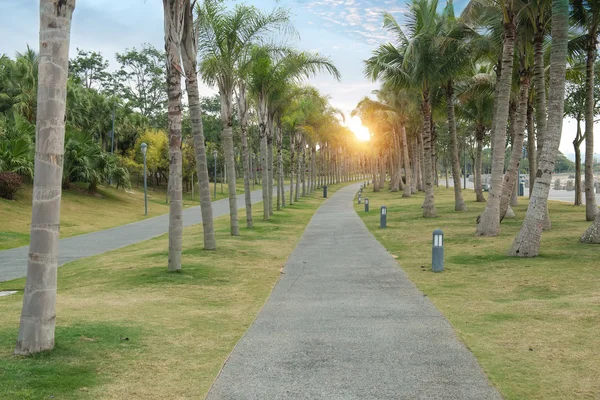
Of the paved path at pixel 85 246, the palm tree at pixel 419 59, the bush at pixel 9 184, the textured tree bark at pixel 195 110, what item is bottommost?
the paved path at pixel 85 246

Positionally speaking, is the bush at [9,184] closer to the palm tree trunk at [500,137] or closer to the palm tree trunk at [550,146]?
the palm tree trunk at [500,137]

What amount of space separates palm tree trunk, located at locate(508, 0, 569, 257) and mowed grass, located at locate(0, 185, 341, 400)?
5.98 m

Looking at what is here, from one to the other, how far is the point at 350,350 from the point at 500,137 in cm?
1333

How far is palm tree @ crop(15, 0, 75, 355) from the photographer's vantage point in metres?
5.78

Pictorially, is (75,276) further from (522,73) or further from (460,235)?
(522,73)

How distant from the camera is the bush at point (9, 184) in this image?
31.8 meters

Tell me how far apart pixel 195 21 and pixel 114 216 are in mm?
23790

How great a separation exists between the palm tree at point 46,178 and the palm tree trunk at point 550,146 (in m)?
10.9

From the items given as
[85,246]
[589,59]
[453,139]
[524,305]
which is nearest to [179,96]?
[524,305]

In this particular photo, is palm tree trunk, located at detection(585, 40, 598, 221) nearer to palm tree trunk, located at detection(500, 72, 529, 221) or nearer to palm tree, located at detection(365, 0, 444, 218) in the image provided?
palm tree trunk, located at detection(500, 72, 529, 221)

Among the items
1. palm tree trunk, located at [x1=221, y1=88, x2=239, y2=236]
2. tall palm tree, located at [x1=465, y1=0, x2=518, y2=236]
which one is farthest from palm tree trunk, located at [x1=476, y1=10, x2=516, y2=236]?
palm tree trunk, located at [x1=221, y1=88, x2=239, y2=236]

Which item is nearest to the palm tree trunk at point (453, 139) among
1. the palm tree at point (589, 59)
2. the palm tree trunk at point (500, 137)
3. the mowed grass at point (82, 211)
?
the palm tree at point (589, 59)

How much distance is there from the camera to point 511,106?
31.5 meters

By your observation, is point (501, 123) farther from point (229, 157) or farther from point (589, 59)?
point (229, 157)
